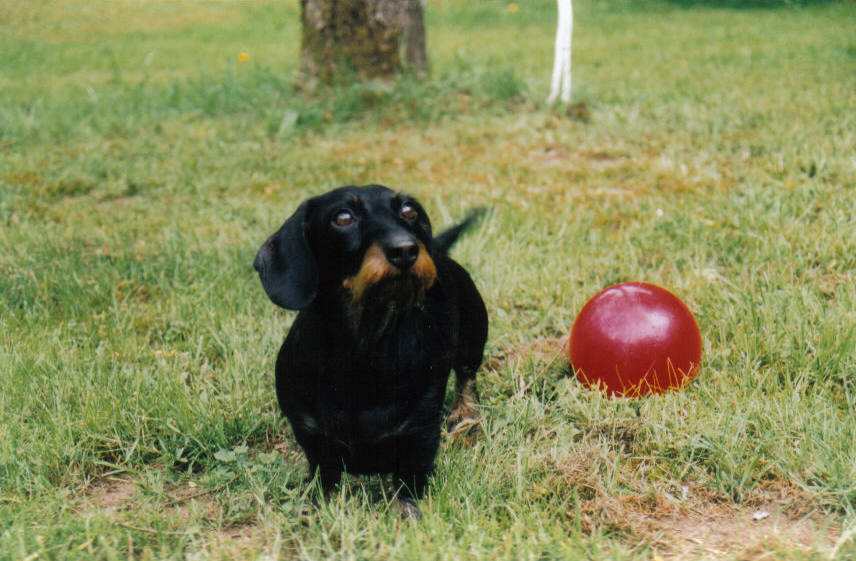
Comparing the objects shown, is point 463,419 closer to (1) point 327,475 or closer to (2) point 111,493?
(1) point 327,475

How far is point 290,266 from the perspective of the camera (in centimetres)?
216

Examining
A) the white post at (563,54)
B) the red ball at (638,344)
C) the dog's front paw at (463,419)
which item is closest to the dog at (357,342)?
the dog's front paw at (463,419)

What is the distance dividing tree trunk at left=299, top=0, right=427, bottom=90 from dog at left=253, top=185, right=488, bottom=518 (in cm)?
501

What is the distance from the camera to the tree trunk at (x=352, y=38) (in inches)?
270

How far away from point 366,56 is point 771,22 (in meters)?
8.59

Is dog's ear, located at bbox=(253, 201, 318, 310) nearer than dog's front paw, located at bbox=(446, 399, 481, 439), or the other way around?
dog's ear, located at bbox=(253, 201, 318, 310)

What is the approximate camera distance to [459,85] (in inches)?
273

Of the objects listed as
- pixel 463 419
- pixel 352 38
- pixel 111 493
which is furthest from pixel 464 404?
pixel 352 38

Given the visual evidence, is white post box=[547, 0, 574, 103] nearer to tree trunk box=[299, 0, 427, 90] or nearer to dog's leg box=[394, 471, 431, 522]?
tree trunk box=[299, 0, 427, 90]

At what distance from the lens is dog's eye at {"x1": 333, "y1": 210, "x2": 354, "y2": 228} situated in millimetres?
2146

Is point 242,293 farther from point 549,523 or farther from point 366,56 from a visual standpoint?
point 366,56

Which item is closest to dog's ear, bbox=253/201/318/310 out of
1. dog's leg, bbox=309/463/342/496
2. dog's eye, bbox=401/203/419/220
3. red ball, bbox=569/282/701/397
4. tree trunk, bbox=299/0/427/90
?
dog's eye, bbox=401/203/419/220

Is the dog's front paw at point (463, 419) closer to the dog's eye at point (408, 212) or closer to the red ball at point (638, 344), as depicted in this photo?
the red ball at point (638, 344)

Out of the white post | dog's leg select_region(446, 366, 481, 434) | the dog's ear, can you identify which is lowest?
dog's leg select_region(446, 366, 481, 434)
